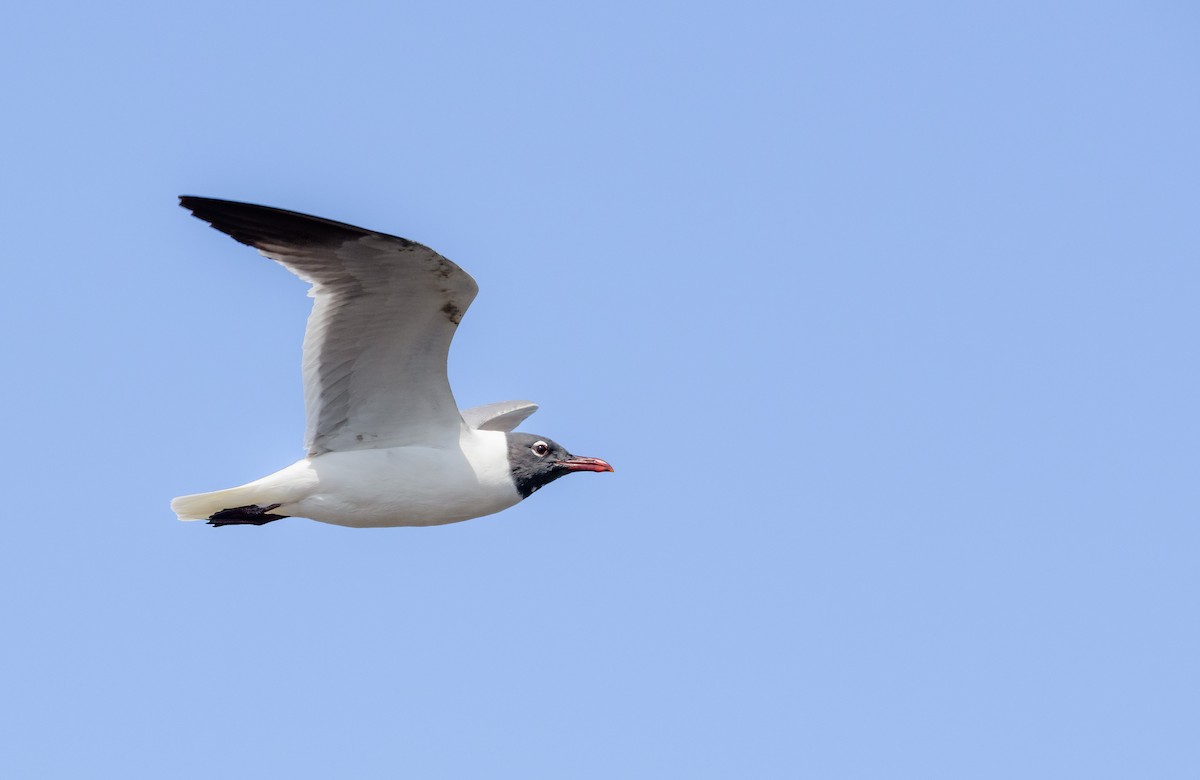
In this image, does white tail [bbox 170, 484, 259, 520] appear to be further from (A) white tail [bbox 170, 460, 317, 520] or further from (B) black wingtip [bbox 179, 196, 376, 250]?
(B) black wingtip [bbox 179, 196, 376, 250]

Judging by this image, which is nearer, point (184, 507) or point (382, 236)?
point (382, 236)

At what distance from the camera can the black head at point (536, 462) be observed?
1203 centimetres

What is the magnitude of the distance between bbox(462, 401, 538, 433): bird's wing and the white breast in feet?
6.51

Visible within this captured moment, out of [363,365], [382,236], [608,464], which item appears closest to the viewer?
[382,236]

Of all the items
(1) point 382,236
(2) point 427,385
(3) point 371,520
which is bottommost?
(3) point 371,520

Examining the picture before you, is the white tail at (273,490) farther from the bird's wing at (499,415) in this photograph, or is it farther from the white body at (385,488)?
the bird's wing at (499,415)

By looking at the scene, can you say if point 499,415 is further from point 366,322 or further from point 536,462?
point 366,322

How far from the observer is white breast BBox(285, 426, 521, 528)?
11602 millimetres

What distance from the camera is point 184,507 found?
1188 centimetres

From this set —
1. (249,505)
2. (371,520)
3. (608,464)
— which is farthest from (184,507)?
(608,464)

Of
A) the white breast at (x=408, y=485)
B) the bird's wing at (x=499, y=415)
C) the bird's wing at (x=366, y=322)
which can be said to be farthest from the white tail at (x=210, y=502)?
the bird's wing at (x=499, y=415)

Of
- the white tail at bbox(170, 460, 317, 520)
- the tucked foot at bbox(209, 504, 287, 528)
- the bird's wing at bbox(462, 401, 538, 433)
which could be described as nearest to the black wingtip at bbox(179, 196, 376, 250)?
the white tail at bbox(170, 460, 317, 520)

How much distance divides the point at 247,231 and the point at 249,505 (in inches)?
84.7

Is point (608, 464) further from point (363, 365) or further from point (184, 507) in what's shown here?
point (184, 507)
